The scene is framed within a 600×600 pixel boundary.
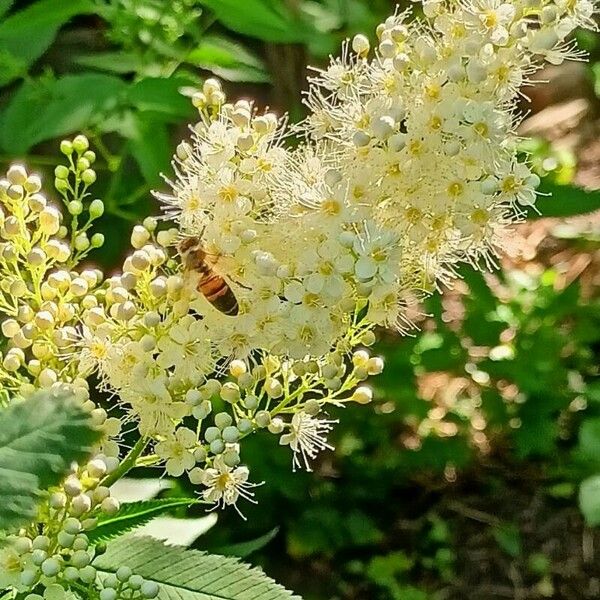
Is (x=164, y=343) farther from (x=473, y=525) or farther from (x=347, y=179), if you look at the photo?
(x=473, y=525)

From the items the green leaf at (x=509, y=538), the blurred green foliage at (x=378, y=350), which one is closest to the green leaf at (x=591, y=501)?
the blurred green foliage at (x=378, y=350)

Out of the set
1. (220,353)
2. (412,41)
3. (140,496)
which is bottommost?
(140,496)

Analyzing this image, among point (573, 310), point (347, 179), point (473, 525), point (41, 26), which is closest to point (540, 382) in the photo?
point (573, 310)

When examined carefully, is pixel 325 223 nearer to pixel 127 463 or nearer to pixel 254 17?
pixel 127 463

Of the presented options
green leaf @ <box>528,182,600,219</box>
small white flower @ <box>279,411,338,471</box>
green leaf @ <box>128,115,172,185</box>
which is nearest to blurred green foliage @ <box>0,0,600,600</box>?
green leaf @ <box>128,115,172,185</box>

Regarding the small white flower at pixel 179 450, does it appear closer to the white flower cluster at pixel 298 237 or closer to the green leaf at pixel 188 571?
the white flower cluster at pixel 298 237

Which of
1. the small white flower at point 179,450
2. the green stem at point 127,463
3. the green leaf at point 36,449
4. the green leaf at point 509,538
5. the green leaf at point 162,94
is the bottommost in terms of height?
the green leaf at point 509,538

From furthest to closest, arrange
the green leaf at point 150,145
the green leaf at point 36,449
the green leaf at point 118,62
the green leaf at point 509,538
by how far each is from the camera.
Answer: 1. the green leaf at point 509,538
2. the green leaf at point 118,62
3. the green leaf at point 150,145
4. the green leaf at point 36,449
